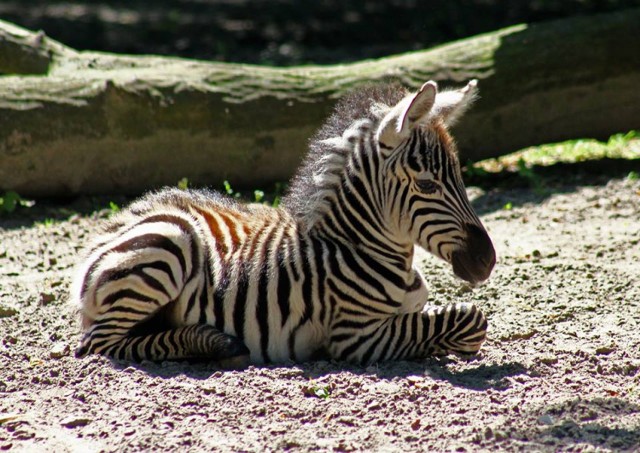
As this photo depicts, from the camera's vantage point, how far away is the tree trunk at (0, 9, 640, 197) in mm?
9422

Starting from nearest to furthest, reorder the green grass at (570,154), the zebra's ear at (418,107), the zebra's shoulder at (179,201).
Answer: the zebra's ear at (418,107) → the zebra's shoulder at (179,201) → the green grass at (570,154)

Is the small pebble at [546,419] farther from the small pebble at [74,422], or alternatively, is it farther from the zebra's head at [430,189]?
the small pebble at [74,422]

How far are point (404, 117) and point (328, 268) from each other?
109cm

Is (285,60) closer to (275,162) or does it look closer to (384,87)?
(275,162)

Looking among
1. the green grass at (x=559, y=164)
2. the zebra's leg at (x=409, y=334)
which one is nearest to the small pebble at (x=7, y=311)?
Result: the zebra's leg at (x=409, y=334)

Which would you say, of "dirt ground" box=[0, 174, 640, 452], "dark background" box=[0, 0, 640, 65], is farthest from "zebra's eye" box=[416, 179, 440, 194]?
"dark background" box=[0, 0, 640, 65]

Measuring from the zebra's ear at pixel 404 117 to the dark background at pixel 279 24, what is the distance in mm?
9708

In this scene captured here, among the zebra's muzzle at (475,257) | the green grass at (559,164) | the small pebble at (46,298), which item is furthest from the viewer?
the green grass at (559,164)

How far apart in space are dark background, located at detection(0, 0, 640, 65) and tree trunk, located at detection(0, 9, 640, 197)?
5319mm

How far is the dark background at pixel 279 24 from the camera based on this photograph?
16297 mm

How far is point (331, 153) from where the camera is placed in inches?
244

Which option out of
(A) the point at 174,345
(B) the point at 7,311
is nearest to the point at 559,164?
(A) the point at 174,345

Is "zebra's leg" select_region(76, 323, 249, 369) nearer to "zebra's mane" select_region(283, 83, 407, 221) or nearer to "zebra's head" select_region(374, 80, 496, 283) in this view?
"zebra's mane" select_region(283, 83, 407, 221)

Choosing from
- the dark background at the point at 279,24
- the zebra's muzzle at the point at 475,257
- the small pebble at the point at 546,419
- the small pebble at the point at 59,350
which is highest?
the dark background at the point at 279,24
